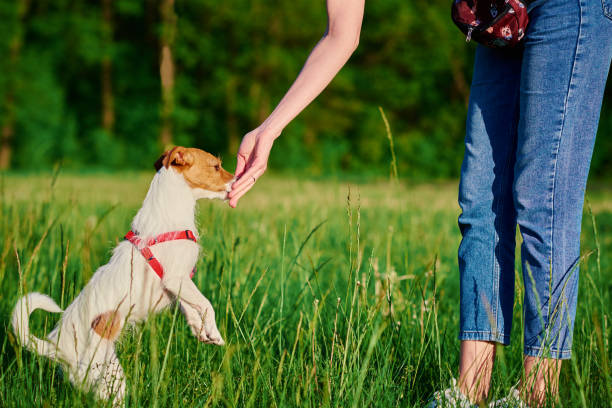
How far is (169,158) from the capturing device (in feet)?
7.09

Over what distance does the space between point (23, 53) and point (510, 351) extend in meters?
24.8

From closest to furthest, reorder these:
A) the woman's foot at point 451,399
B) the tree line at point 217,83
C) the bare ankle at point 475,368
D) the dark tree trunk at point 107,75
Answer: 1. the woman's foot at point 451,399
2. the bare ankle at point 475,368
3. the tree line at point 217,83
4. the dark tree trunk at point 107,75

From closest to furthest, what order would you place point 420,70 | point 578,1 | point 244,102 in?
1. point 578,1
2. point 244,102
3. point 420,70

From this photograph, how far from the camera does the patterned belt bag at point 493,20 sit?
1710 millimetres

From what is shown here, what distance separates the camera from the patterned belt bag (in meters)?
1.71

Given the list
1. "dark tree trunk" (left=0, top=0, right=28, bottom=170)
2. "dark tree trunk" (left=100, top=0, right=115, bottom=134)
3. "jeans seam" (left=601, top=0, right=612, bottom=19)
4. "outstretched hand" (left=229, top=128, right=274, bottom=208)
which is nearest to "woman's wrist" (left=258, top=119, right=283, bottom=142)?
"outstretched hand" (left=229, top=128, right=274, bottom=208)

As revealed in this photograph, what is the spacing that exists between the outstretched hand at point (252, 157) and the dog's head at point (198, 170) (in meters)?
0.34

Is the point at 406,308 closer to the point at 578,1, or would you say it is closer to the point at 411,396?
the point at 411,396

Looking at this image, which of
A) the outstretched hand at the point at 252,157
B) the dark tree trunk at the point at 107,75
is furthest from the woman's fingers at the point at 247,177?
the dark tree trunk at the point at 107,75

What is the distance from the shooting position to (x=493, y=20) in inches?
68.4

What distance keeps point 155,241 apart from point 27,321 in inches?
19.3

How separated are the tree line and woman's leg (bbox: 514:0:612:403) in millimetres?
19470

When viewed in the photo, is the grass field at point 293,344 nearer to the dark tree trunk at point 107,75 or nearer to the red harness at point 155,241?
the red harness at point 155,241

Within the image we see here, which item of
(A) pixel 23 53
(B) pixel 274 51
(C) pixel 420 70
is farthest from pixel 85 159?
(C) pixel 420 70
